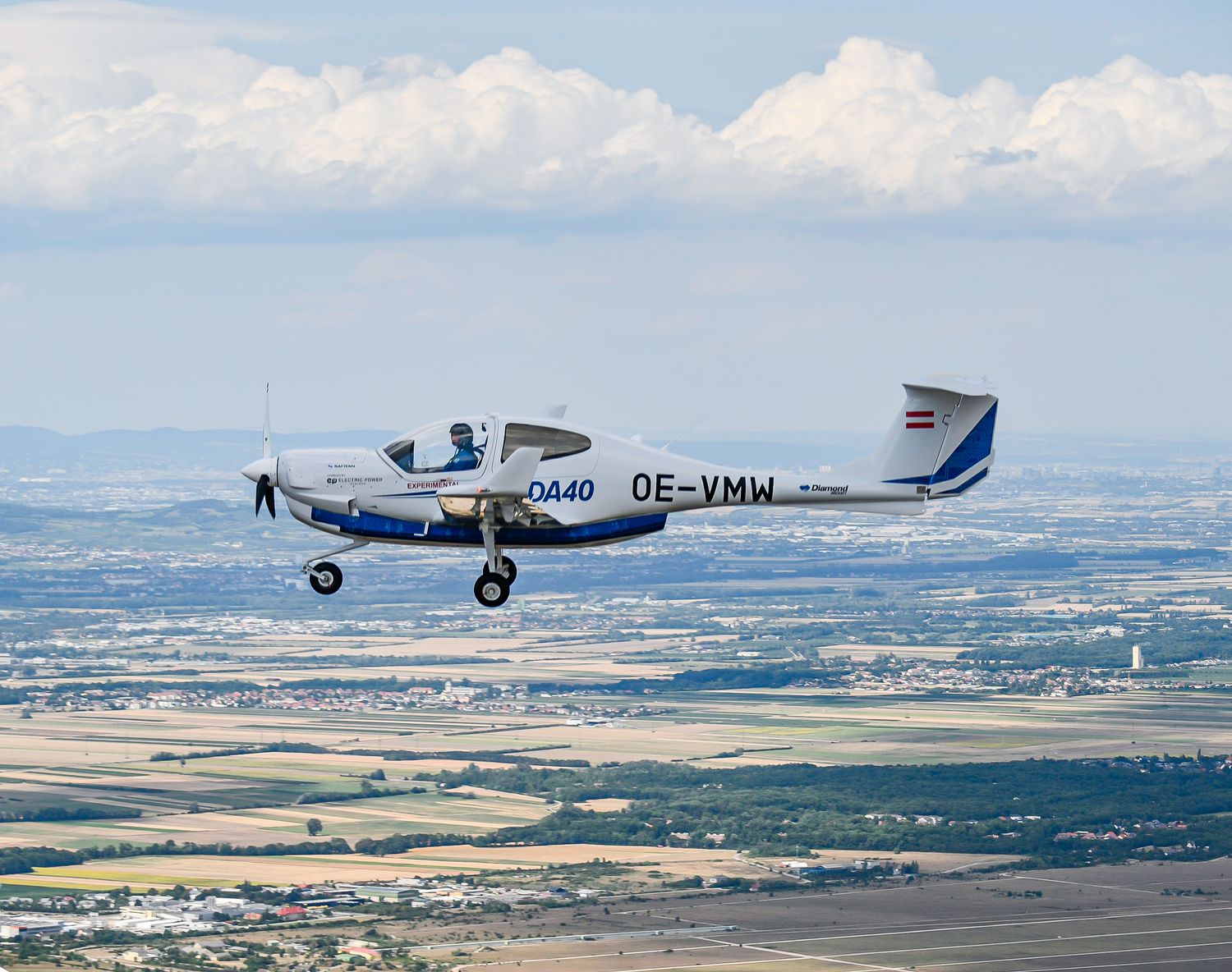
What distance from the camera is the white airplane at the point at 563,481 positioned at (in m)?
42.9

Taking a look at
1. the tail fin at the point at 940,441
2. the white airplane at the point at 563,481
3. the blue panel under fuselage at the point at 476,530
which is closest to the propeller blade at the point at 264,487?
the white airplane at the point at 563,481

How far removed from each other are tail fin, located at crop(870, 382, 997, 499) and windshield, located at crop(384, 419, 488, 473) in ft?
27.5

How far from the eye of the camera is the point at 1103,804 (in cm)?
17712

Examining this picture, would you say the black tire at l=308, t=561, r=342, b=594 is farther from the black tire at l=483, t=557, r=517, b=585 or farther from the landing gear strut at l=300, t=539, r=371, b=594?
the black tire at l=483, t=557, r=517, b=585

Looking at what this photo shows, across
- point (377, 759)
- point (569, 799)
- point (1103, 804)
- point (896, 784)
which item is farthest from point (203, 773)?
point (1103, 804)

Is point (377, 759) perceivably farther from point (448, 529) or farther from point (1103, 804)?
point (448, 529)

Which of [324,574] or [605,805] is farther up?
[324,574]

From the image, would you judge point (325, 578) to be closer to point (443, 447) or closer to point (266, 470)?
point (266, 470)

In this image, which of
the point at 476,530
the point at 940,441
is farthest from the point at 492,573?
the point at 940,441

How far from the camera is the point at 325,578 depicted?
44.4 meters

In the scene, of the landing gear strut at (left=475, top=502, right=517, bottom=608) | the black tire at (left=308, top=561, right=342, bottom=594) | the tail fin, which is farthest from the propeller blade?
the tail fin

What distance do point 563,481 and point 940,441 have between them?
25.9ft

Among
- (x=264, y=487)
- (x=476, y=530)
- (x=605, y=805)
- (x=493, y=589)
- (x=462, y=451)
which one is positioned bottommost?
(x=605, y=805)

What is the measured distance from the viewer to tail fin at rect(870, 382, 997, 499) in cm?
4312
